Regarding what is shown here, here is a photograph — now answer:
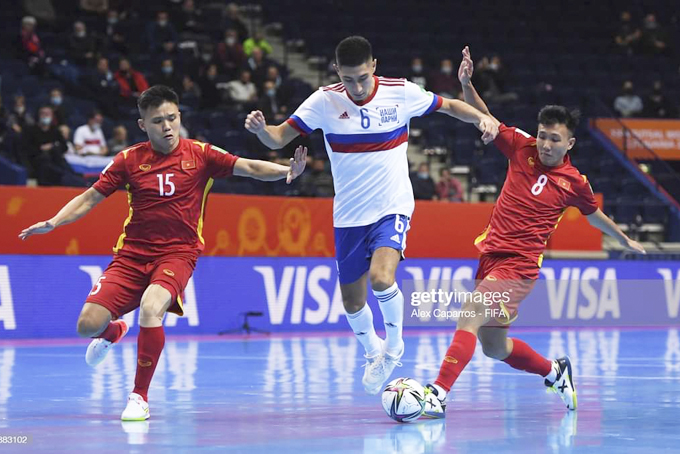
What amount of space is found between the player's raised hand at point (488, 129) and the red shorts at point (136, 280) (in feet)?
7.92

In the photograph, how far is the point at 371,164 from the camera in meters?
8.96

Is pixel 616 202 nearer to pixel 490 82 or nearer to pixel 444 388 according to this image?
pixel 490 82

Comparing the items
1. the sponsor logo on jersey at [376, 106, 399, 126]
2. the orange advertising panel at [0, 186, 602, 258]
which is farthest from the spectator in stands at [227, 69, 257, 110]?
the sponsor logo on jersey at [376, 106, 399, 126]

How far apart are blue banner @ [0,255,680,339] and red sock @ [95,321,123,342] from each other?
7002mm

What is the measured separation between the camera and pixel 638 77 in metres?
29.1

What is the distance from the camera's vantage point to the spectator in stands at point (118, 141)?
1867 cm

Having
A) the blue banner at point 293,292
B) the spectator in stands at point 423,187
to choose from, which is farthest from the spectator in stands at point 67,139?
the spectator in stands at point 423,187

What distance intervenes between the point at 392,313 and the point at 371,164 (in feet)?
3.96

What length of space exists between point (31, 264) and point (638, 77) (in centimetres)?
1860

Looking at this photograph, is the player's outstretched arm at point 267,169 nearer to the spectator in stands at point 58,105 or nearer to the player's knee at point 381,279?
the player's knee at point 381,279

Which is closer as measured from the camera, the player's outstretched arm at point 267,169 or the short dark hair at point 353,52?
the player's outstretched arm at point 267,169

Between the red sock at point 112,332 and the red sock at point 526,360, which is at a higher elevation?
the red sock at point 112,332

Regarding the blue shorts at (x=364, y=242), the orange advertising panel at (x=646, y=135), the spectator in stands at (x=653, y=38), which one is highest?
the spectator in stands at (x=653, y=38)

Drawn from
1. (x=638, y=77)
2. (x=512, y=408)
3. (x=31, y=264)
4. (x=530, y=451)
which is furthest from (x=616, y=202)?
(x=530, y=451)
